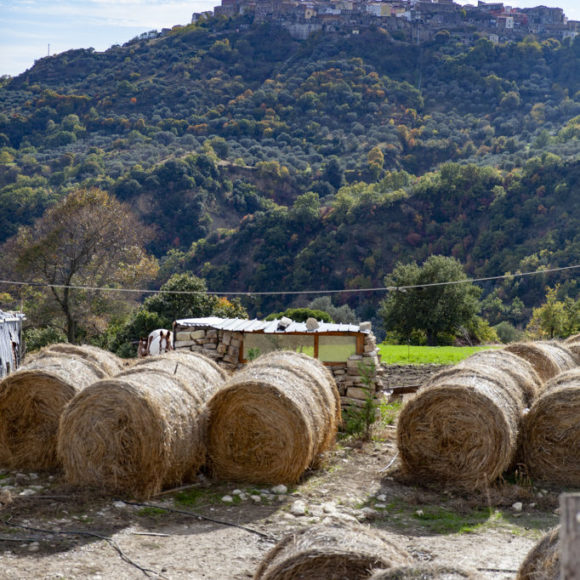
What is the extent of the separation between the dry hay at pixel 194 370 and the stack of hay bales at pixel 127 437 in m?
0.75

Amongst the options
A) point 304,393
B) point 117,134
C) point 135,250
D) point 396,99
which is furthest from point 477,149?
point 304,393

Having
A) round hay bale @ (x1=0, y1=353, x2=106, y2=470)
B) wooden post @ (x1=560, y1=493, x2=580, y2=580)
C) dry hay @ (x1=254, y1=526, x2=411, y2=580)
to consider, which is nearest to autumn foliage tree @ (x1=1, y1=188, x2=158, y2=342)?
round hay bale @ (x1=0, y1=353, x2=106, y2=470)

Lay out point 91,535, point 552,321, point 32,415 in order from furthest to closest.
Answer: point 552,321
point 32,415
point 91,535

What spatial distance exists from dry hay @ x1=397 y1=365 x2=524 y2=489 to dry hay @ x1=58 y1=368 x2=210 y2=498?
9.27ft

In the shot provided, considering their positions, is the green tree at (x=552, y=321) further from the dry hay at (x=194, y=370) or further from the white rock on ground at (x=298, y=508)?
the white rock on ground at (x=298, y=508)

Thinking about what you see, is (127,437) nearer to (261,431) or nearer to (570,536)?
(261,431)

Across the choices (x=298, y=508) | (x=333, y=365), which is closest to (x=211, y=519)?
(x=298, y=508)

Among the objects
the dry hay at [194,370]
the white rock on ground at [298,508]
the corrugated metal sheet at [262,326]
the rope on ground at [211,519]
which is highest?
the corrugated metal sheet at [262,326]

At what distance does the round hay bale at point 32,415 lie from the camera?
9.62 m

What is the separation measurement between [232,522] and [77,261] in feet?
93.4

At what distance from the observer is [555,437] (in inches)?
362

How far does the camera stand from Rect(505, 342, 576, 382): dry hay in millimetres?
14469

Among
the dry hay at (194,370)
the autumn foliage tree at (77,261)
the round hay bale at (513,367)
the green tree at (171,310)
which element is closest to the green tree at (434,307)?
the green tree at (171,310)

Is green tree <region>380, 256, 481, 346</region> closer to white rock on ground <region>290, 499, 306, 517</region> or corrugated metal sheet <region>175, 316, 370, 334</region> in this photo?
corrugated metal sheet <region>175, 316, 370, 334</region>
